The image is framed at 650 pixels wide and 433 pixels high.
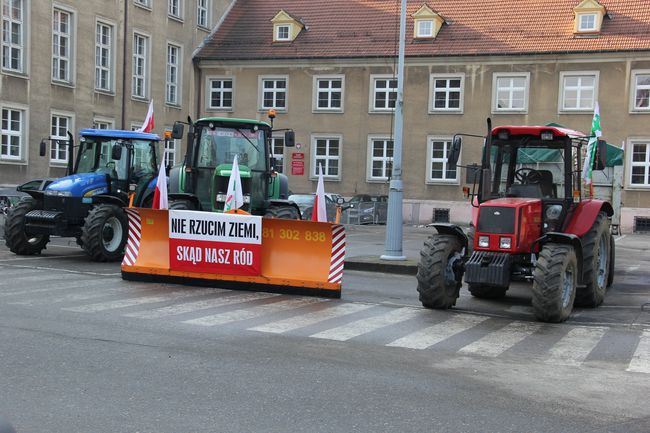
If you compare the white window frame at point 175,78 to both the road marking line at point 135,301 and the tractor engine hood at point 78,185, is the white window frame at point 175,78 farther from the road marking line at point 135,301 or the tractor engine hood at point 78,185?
the road marking line at point 135,301

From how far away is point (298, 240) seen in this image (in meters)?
12.1

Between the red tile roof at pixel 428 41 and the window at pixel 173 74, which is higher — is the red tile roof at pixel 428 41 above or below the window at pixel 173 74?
above

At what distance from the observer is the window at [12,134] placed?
29812 millimetres

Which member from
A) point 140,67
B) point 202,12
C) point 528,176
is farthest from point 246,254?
point 202,12

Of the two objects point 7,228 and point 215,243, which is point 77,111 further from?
point 215,243

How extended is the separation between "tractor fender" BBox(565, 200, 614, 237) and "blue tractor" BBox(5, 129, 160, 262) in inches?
359

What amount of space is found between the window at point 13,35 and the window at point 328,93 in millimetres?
15113

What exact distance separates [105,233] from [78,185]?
4.06 ft

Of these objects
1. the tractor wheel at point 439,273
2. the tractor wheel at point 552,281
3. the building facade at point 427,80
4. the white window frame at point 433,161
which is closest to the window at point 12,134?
the building facade at point 427,80

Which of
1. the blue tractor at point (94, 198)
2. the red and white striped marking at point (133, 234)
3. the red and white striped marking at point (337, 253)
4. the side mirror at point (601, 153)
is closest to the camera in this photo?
the side mirror at point (601, 153)

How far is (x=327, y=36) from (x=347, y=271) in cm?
2642

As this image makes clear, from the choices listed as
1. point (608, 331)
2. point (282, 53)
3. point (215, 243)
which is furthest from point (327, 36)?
point (608, 331)

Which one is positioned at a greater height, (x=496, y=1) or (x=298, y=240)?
(x=496, y=1)

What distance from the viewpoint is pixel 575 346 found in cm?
859
